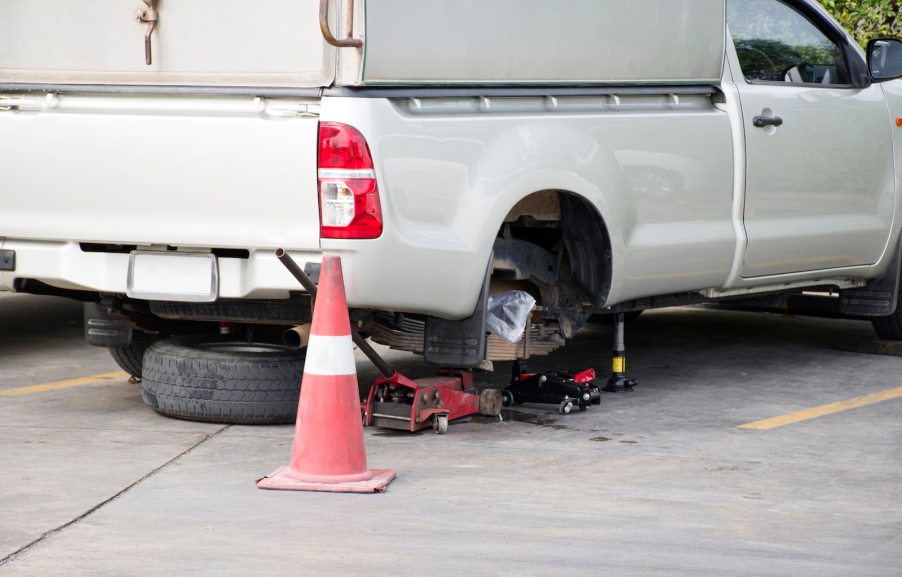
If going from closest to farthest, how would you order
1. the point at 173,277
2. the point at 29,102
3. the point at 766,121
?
the point at 173,277 → the point at 29,102 → the point at 766,121

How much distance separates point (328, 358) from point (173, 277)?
996mm

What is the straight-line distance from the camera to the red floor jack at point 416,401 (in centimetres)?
583

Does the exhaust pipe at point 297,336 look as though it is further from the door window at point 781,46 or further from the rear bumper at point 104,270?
the door window at point 781,46

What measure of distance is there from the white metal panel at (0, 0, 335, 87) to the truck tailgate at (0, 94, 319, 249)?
0.10 m

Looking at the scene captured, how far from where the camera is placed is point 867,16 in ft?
36.9

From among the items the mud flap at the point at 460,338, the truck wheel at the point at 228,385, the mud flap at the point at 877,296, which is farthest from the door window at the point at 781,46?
the truck wheel at the point at 228,385

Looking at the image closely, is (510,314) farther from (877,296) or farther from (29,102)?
(877,296)

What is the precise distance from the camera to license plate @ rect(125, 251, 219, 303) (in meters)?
5.54

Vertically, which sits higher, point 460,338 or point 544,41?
point 544,41

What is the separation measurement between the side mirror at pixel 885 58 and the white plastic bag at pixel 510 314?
251cm

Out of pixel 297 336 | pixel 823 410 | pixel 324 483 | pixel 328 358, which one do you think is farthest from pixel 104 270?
pixel 823 410

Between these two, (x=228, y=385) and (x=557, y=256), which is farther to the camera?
(x=557, y=256)

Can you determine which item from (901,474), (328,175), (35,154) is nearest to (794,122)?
(901,474)

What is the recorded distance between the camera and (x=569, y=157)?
234 inches
